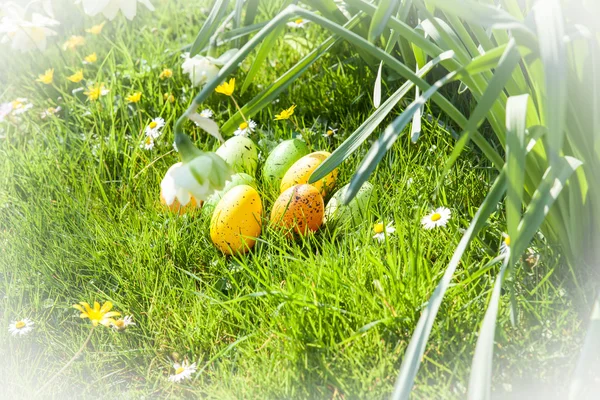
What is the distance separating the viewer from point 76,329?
158 centimetres

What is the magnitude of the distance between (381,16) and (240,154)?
0.82 m

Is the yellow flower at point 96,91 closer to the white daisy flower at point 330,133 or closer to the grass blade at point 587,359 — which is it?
the white daisy flower at point 330,133

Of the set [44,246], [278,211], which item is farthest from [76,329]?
[278,211]

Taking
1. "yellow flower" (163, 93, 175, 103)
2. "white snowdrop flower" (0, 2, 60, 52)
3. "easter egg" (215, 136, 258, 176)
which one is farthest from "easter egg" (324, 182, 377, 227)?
"white snowdrop flower" (0, 2, 60, 52)

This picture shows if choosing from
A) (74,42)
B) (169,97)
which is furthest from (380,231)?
(74,42)

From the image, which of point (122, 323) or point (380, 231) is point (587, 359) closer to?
point (380, 231)

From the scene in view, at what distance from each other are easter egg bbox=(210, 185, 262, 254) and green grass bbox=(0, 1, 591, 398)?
0.04 m

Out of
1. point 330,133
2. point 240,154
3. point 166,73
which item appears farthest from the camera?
point 166,73

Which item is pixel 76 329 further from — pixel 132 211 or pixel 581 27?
→ pixel 581 27

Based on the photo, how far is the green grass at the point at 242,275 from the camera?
48.7 inches

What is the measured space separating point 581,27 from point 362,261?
0.65m

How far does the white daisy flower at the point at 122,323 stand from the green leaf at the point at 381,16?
85 cm

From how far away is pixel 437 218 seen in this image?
148cm

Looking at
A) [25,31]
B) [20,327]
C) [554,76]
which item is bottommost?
[20,327]
